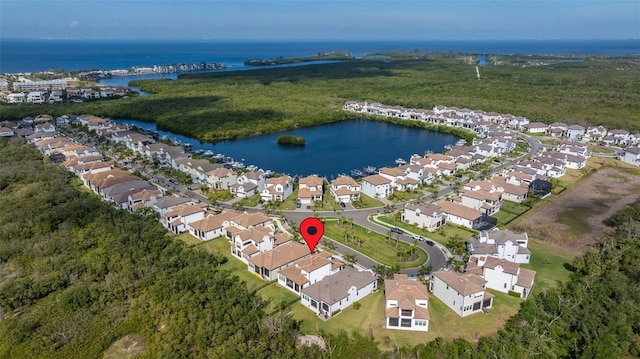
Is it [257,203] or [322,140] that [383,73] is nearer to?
[322,140]

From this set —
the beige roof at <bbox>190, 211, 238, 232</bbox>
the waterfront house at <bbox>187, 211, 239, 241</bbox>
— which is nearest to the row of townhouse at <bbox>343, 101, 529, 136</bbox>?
the beige roof at <bbox>190, 211, 238, 232</bbox>

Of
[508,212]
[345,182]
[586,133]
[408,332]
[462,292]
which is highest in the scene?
[586,133]

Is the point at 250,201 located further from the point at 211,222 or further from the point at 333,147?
the point at 333,147

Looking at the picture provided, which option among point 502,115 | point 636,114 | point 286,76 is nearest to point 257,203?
point 502,115

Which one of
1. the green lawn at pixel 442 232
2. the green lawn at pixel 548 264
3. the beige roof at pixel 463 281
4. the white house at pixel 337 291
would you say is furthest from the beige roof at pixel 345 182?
the beige roof at pixel 463 281

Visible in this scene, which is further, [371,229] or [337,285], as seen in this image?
[371,229]

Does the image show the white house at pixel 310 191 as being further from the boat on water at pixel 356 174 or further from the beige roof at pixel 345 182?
the boat on water at pixel 356 174

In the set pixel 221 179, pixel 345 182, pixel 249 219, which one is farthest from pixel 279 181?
pixel 249 219

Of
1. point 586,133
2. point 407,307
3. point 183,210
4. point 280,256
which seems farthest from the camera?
point 586,133
